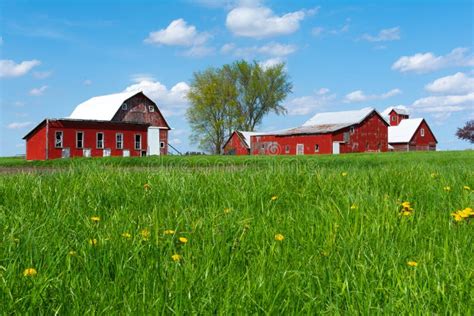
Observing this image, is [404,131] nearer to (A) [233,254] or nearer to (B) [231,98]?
(B) [231,98]

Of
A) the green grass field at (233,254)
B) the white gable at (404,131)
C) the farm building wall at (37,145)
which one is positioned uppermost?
the white gable at (404,131)

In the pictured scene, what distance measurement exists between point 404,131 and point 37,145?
2174 inches

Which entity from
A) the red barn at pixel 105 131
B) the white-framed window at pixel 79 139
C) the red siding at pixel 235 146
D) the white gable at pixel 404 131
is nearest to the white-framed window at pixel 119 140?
the red barn at pixel 105 131

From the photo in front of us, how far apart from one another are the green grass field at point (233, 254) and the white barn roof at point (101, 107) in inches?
1869

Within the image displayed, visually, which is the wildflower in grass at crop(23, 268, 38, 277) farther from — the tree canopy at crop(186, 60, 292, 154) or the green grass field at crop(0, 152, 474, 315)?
the tree canopy at crop(186, 60, 292, 154)

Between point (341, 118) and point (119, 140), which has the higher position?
point (341, 118)

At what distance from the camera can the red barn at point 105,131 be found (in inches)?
1715

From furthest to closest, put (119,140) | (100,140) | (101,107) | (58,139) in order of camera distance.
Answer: (101,107) → (119,140) → (100,140) → (58,139)

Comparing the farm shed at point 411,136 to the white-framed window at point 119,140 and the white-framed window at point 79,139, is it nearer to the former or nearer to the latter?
the white-framed window at point 119,140

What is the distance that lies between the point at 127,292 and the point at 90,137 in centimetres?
4491

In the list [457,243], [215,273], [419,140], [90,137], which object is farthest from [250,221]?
[419,140]

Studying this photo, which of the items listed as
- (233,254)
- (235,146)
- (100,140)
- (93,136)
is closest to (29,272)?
(233,254)

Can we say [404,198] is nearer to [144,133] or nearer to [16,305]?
[16,305]

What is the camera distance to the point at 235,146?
70.7 metres
